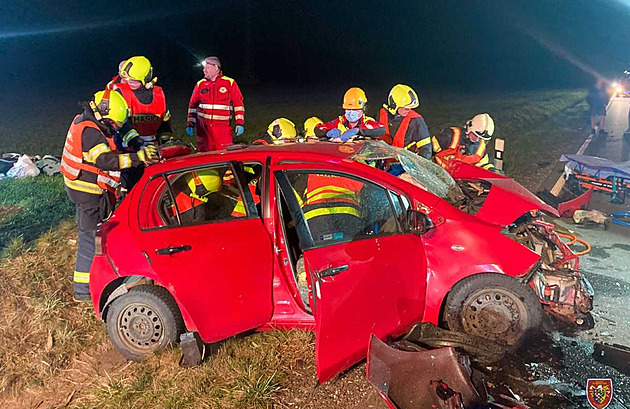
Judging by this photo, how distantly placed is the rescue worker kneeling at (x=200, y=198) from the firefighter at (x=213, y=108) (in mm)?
3161

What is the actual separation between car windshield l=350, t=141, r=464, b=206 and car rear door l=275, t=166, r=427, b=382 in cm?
37

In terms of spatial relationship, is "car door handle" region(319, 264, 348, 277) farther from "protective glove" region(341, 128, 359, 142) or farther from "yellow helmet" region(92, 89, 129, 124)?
"protective glove" region(341, 128, 359, 142)

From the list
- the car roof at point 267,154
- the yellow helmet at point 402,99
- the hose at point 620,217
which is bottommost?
the hose at point 620,217

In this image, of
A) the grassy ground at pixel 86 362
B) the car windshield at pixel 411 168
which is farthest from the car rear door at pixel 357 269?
the grassy ground at pixel 86 362

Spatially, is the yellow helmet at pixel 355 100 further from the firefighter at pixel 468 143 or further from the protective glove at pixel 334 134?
the firefighter at pixel 468 143

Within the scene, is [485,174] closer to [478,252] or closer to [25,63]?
[478,252]

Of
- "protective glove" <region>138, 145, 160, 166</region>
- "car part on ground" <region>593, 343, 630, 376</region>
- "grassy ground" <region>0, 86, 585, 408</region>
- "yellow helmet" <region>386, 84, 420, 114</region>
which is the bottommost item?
"grassy ground" <region>0, 86, 585, 408</region>

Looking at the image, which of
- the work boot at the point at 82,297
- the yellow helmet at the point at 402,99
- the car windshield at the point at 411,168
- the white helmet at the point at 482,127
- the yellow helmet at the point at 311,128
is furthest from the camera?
the white helmet at the point at 482,127

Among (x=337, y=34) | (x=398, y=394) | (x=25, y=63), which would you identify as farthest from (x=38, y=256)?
(x=337, y=34)

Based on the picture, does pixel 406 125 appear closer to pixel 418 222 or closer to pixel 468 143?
pixel 468 143

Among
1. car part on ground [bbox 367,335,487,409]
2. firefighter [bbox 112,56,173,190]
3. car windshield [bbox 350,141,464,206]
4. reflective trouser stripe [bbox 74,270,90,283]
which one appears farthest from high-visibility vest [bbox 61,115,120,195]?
car part on ground [bbox 367,335,487,409]

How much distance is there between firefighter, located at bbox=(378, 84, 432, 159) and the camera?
19.7 feet

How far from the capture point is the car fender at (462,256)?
350cm

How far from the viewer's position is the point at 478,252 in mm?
3520
